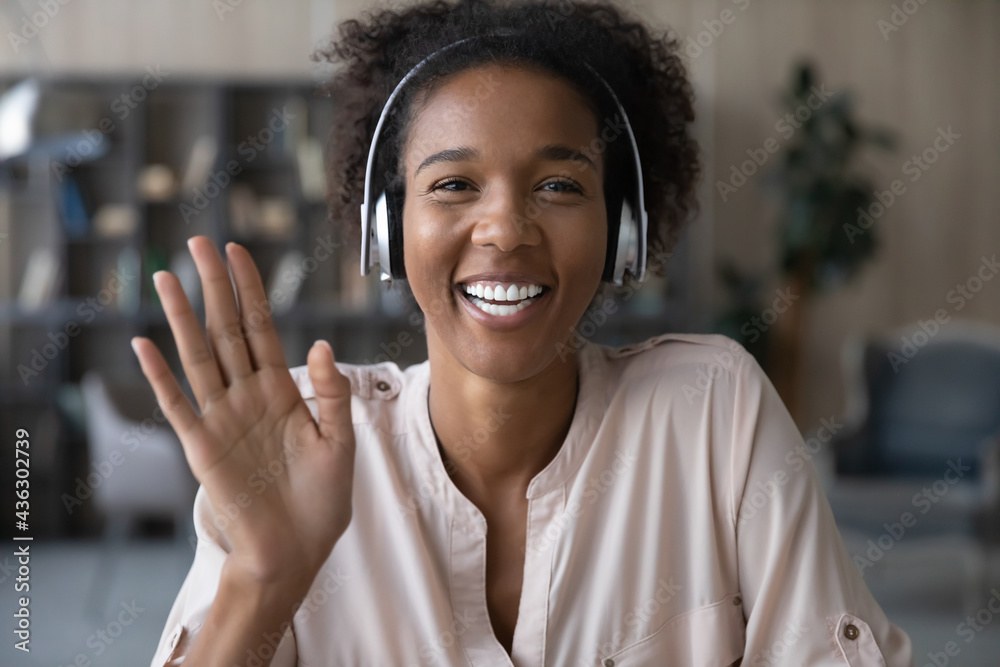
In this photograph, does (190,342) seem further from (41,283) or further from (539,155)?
(41,283)

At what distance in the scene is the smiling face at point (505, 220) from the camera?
1115mm

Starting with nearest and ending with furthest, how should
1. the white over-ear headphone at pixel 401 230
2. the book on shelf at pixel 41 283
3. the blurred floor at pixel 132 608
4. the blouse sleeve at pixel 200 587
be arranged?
1. the blouse sleeve at pixel 200 587
2. the white over-ear headphone at pixel 401 230
3. the blurred floor at pixel 132 608
4. the book on shelf at pixel 41 283

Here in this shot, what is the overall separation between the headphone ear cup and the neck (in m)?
0.13

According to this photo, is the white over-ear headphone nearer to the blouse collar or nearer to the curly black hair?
the curly black hair

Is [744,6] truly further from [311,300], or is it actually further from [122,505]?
[122,505]

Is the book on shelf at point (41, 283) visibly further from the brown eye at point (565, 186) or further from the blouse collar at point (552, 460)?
the brown eye at point (565, 186)

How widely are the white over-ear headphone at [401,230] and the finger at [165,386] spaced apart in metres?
0.36

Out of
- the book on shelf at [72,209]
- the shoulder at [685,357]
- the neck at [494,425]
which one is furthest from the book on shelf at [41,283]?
the shoulder at [685,357]

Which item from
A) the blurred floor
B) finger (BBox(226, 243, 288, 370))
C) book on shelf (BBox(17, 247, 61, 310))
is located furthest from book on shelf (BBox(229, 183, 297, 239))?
finger (BBox(226, 243, 288, 370))

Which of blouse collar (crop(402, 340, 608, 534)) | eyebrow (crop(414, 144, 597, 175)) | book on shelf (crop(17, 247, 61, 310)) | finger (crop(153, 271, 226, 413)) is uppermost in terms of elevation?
eyebrow (crop(414, 144, 597, 175))

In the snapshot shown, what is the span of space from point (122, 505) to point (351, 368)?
2.76 metres

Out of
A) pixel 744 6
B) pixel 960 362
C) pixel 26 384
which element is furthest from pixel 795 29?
pixel 26 384

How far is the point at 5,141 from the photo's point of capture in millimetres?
4562

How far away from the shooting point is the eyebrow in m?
1.12
